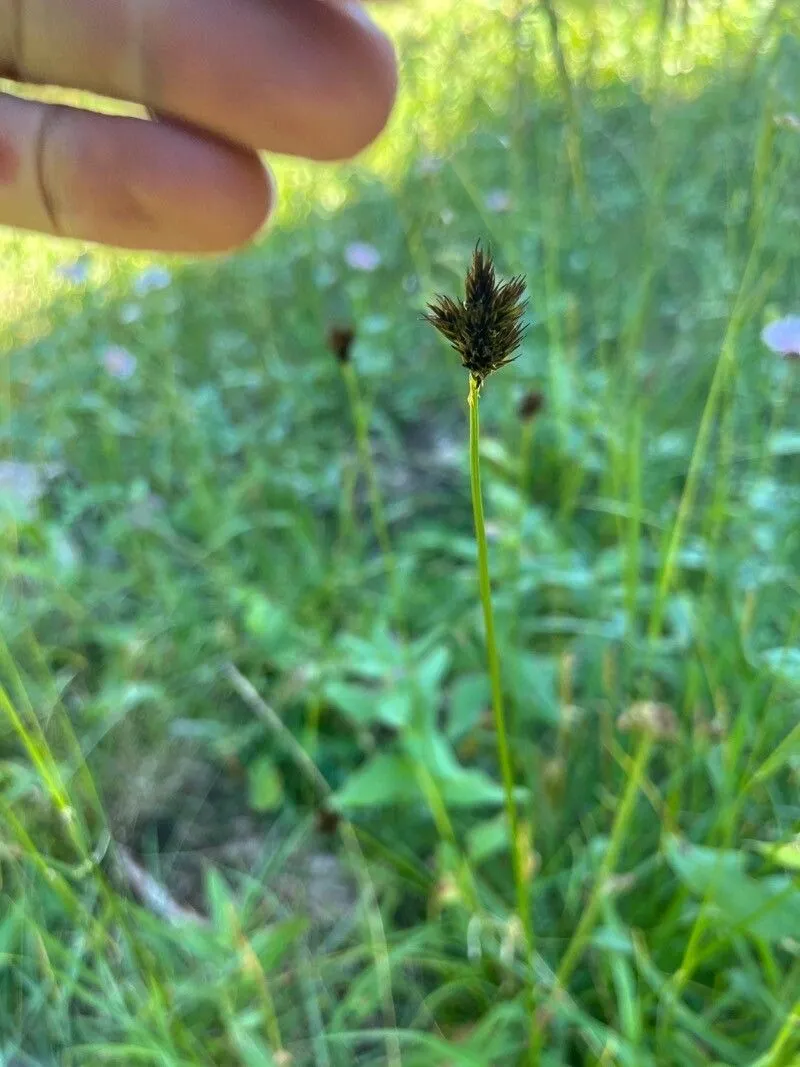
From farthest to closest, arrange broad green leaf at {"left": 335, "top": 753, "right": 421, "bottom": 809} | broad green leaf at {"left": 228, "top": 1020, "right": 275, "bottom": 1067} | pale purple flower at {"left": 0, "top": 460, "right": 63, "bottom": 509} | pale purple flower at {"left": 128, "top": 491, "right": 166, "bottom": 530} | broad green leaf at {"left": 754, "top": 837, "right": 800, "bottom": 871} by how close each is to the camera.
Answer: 1. pale purple flower at {"left": 128, "top": 491, "right": 166, "bottom": 530}
2. pale purple flower at {"left": 0, "top": 460, "right": 63, "bottom": 509}
3. broad green leaf at {"left": 335, "top": 753, "right": 421, "bottom": 809}
4. broad green leaf at {"left": 228, "top": 1020, "right": 275, "bottom": 1067}
5. broad green leaf at {"left": 754, "top": 837, "right": 800, "bottom": 871}

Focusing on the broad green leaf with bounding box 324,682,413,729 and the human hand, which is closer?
the human hand

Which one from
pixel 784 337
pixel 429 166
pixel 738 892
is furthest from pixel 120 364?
pixel 738 892

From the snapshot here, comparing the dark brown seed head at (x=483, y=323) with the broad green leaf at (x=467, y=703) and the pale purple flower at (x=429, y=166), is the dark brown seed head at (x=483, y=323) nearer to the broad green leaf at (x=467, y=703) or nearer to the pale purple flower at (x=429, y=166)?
the broad green leaf at (x=467, y=703)

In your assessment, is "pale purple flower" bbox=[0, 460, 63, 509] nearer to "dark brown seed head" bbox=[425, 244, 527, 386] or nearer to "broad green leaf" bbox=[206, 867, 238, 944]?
"broad green leaf" bbox=[206, 867, 238, 944]

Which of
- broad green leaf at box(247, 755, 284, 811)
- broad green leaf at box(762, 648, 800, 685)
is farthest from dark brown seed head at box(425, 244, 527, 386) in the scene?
broad green leaf at box(247, 755, 284, 811)

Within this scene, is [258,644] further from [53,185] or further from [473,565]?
[53,185]

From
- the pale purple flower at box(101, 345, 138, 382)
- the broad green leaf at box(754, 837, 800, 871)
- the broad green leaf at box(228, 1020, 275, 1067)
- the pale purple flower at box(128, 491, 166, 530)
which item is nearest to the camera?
the broad green leaf at box(754, 837, 800, 871)

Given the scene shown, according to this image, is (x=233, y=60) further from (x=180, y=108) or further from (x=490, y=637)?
(x=490, y=637)
